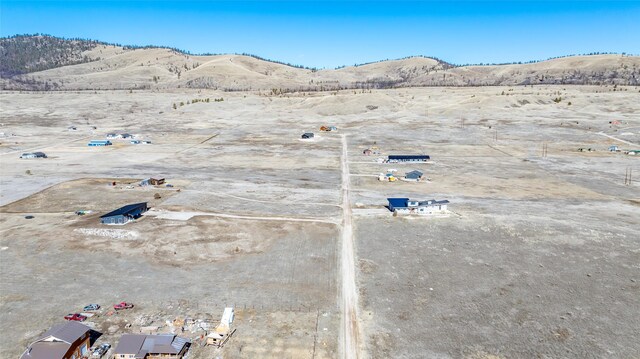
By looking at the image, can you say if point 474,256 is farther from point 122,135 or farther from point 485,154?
point 122,135

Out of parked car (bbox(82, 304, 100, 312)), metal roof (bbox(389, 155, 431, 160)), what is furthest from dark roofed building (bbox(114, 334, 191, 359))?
metal roof (bbox(389, 155, 431, 160))

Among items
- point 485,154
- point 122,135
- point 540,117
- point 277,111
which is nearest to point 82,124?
point 122,135

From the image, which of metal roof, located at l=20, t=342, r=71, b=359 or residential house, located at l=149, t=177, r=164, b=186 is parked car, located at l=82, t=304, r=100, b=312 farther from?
residential house, located at l=149, t=177, r=164, b=186

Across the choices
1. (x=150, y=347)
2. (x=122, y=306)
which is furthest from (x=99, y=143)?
(x=150, y=347)

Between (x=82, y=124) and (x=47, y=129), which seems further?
(x=82, y=124)

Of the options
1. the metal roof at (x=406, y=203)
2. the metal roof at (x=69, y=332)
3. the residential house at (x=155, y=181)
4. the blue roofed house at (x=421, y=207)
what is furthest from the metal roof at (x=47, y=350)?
the residential house at (x=155, y=181)

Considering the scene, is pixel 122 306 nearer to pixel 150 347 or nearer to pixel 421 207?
pixel 150 347
